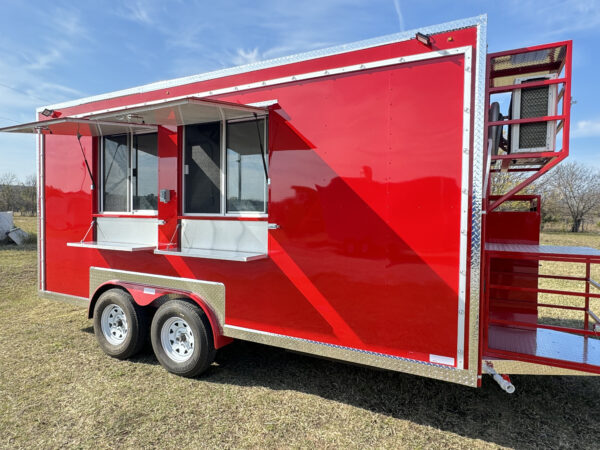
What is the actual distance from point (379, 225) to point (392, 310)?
0.68 meters

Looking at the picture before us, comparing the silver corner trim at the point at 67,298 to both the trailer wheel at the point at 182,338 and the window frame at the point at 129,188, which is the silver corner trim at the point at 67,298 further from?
the trailer wheel at the point at 182,338

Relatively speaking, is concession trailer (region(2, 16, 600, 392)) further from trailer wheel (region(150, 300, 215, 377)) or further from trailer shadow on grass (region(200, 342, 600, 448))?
trailer shadow on grass (region(200, 342, 600, 448))

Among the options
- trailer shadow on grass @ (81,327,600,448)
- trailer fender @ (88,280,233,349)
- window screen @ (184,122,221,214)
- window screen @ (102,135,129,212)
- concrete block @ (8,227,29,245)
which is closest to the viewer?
A: trailer shadow on grass @ (81,327,600,448)

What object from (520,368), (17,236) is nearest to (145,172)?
(520,368)

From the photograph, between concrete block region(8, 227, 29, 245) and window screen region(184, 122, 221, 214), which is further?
concrete block region(8, 227, 29, 245)

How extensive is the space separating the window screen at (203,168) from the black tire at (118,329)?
1.32m

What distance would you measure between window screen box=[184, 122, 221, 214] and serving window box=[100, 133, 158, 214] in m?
0.63

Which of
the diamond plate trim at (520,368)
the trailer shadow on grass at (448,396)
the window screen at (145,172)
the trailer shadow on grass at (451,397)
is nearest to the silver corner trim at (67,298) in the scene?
the trailer shadow on grass at (448,396)

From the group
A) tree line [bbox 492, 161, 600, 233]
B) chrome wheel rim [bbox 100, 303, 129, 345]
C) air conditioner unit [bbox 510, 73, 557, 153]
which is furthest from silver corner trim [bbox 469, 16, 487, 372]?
tree line [bbox 492, 161, 600, 233]

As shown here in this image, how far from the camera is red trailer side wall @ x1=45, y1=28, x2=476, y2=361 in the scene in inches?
115

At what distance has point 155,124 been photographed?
4387 millimetres

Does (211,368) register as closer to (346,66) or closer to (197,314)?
(197,314)

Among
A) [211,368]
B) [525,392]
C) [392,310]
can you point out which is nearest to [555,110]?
[392,310]

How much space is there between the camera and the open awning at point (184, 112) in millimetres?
3398
